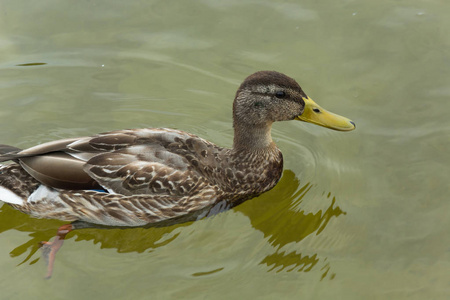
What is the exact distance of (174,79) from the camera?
330 inches

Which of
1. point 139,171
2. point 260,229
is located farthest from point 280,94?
point 139,171

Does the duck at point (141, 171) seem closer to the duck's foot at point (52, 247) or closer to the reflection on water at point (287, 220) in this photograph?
the duck's foot at point (52, 247)

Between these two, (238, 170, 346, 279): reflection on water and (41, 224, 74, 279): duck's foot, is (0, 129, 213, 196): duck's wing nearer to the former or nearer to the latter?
(41, 224, 74, 279): duck's foot

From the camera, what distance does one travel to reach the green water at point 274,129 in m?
5.90

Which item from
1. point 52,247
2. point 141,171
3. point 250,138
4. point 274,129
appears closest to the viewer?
point 52,247

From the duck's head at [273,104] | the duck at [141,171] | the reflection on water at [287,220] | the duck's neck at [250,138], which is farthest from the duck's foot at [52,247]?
the duck's head at [273,104]

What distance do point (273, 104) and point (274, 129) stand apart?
4.19 ft

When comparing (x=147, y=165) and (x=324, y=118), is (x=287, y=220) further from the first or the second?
(x=147, y=165)

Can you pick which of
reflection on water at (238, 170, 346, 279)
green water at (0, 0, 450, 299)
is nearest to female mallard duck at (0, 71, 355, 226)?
green water at (0, 0, 450, 299)

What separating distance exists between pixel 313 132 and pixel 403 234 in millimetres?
1969

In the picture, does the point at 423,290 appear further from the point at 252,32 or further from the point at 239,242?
the point at 252,32

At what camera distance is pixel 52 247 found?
20.2 feet

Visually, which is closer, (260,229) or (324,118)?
(260,229)

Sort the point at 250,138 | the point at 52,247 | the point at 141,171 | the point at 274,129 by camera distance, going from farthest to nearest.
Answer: the point at 274,129 → the point at 250,138 → the point at 141,171 → the point at 52,247
